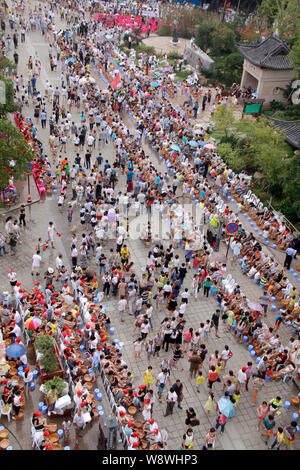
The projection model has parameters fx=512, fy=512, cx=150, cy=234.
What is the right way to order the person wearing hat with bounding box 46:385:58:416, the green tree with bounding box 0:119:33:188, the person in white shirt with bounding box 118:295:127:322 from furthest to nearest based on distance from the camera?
the green tree with bounding box 0:119:33:188
the person in white shirt with bounding box 118:295:127:322
the person wearing hat with bounding box 46:385:58:416

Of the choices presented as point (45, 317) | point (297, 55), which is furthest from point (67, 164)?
point (297, 55)

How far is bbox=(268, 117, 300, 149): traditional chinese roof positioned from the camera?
1048 inches

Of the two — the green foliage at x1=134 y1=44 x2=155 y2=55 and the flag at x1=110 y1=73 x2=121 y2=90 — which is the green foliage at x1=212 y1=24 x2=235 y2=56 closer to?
the green foliage at x1=134 y1=44 x2=155 y2=55

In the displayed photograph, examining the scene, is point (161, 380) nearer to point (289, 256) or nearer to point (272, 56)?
point (289, 256)

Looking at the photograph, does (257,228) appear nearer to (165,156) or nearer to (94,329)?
(165,156)

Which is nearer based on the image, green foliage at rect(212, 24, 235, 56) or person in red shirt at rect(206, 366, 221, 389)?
person in red shirt at rect(206, 366, 221, 389)

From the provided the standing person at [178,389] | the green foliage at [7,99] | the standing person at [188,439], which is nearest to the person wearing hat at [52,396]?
the standing person at [178,389]

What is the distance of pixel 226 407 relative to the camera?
14109 millimetres

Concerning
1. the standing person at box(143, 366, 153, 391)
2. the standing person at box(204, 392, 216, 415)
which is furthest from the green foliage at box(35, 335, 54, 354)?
the standing person at box(204, 392, 216, 415)

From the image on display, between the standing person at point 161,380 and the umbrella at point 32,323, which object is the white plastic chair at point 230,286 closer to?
the standing person at point 161,380

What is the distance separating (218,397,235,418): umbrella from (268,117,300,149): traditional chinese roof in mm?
15782

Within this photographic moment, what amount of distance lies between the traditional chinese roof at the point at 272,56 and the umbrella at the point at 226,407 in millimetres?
27588

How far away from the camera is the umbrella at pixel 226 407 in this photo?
46.1 ft

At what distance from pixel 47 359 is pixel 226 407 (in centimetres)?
524
